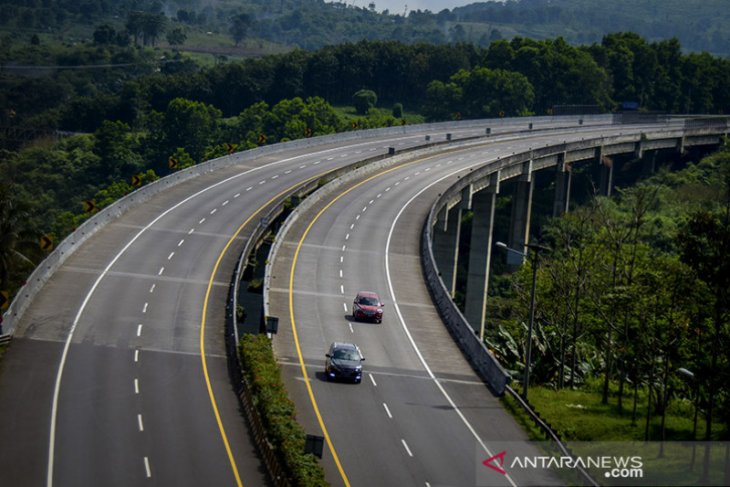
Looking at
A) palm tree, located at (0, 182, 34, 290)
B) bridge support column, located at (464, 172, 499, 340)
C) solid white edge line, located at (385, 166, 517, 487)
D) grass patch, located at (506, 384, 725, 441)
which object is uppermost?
palm tree, located at (0, 182, 34, 290)

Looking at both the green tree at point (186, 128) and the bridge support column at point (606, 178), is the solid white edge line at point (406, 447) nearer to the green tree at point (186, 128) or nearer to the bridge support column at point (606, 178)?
the bridge support column at point (606, 178)

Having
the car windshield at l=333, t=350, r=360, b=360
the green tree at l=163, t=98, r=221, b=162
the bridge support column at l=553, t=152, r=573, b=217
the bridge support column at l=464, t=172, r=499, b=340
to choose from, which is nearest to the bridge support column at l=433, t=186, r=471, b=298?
the bridge support column at l=464, t=172, r=499, b=340

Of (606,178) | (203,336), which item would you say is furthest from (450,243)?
(606,178)

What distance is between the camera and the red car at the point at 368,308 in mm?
61031

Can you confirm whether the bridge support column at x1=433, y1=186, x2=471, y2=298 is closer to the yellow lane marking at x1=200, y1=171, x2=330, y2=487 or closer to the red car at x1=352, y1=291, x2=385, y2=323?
the yellow lane marking at x1=200, y1=171, x2=330, y2=487

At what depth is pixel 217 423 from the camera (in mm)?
44375

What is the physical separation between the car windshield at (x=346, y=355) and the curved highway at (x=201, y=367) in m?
1.26

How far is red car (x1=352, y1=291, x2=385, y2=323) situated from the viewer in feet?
200

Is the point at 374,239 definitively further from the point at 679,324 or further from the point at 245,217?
the point at 679,324

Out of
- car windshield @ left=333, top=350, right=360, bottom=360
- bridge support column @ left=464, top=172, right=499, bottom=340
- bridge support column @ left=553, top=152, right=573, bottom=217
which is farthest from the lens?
bridge support column @ left=553, top=152, right=573, bottom=217

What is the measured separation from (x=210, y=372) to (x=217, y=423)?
6.79m

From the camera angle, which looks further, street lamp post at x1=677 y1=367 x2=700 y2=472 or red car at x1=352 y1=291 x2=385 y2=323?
red car at x1=352 y1=291 x2=385 y2=323

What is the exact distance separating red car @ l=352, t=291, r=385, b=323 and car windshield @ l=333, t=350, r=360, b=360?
9573 millimetres

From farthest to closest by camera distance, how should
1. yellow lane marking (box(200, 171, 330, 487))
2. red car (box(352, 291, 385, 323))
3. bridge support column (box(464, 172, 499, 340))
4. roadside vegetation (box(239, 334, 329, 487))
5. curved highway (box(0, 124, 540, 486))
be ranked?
bridge support column (box(464, 172, 499, 340)) < red car (box(352, 291, 385, 323)) < yellow lane marking (box(200, 171, 330, 487)) < curved highway (box(0, 124, 540, 486)) < roadside vegetation (box(239, 334, 329, 487))
